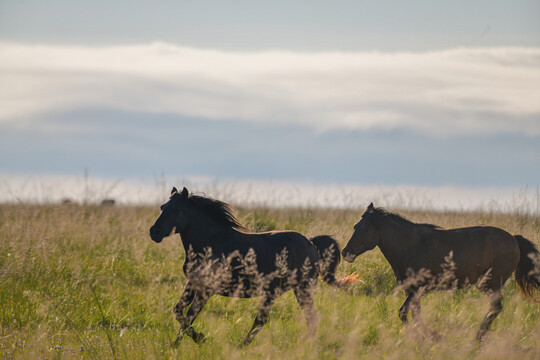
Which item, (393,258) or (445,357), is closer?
(445,357)

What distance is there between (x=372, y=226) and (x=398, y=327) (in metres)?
1.32

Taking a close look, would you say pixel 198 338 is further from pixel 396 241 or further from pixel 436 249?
pixel 436 249

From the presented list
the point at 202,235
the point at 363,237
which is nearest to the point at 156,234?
the point at 202,235

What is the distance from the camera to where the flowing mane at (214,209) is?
306 inches

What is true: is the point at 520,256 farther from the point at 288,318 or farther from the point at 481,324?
the point at 288,318

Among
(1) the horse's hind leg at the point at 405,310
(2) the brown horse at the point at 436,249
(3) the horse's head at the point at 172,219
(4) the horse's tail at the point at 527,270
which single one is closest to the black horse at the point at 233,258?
(3) the horse's head at the point at 172,219

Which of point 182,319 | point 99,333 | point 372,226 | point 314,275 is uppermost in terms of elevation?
point 372,226

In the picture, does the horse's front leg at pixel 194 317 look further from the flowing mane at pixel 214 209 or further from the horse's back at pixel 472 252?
the horse's back at pixel 472 252

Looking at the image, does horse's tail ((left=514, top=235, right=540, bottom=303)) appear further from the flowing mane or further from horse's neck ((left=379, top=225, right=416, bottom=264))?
the flowing mane

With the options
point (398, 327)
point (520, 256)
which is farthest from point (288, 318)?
point (520, 256)

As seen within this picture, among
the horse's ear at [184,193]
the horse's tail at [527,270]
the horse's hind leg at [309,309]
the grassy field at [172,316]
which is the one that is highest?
the horse's ear at [184,193]

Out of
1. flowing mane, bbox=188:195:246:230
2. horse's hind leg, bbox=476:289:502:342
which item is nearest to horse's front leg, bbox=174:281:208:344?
flowing mane, bbox=188:195:246:230

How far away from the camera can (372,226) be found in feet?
25.3

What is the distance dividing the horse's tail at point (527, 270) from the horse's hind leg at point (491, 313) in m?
0.63
